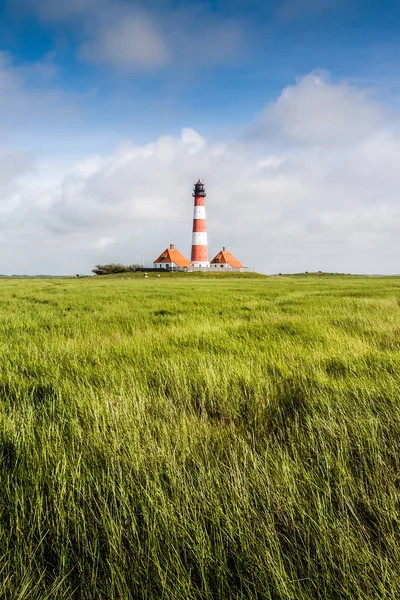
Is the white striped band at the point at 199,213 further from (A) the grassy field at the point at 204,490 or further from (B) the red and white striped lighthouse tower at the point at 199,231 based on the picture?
(A) the grassy field at the point at 204,490

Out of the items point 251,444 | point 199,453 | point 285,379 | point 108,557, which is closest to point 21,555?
point 108,557

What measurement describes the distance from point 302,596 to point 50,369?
139 inches

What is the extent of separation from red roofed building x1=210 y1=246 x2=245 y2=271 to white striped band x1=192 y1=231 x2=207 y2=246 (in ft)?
28.5

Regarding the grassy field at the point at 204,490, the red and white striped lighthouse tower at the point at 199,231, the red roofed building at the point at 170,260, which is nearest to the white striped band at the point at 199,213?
the red and white striped lighthouse tower at the point at 199,231

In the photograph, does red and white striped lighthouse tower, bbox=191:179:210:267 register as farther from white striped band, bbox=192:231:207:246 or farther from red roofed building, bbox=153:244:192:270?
red roofed building, bbox=153:244:192:270

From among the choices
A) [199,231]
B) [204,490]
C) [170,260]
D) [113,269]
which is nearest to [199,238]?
[199,231]

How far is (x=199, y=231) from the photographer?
7281cm

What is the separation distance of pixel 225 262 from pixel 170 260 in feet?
45.3

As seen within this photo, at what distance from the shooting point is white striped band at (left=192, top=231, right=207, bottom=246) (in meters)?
73.1

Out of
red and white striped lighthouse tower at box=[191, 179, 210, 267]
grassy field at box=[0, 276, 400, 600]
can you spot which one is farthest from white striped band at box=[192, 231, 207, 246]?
grassy field at box=[0, 276, 400, 600]

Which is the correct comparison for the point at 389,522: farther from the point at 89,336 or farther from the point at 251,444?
the point at 89,336

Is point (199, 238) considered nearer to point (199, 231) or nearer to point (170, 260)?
point (199, 231)

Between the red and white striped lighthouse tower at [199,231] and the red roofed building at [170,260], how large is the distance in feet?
19.9

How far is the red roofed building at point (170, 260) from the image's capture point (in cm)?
8069
